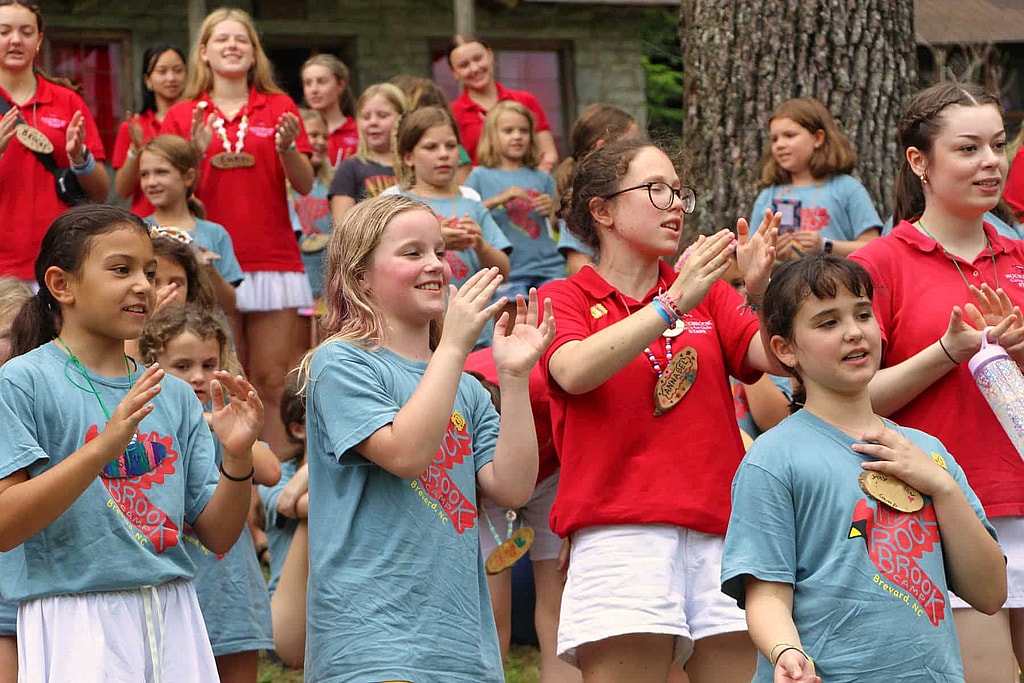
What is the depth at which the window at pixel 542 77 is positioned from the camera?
570 inches

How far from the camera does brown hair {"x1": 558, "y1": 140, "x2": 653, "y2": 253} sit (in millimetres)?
4321

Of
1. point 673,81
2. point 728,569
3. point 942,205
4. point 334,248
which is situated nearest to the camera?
point 728,569

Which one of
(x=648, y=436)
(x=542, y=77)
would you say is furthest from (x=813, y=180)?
(x=542, y=77)

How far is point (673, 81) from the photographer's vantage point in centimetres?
1672

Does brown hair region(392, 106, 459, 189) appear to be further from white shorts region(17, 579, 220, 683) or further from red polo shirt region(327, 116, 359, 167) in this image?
white shorts region(17, 579, 220, 683)

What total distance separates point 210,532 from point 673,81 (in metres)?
13.5

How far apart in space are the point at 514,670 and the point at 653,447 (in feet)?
6.69

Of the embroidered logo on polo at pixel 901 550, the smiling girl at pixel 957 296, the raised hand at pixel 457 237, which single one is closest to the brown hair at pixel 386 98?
the raised hand at pixel 457 237

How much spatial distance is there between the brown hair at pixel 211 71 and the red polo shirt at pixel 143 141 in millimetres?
357

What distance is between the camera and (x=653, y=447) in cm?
403

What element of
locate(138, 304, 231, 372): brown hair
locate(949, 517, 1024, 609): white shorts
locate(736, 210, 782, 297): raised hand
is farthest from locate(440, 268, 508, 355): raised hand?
locate(138, 304, 231, 372): brown hair

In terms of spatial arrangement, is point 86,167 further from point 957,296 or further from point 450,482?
point 957,296

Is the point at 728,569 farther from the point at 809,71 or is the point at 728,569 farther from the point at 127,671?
the point at 809,71

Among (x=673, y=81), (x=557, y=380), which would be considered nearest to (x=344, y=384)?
(x=557, y=380)
